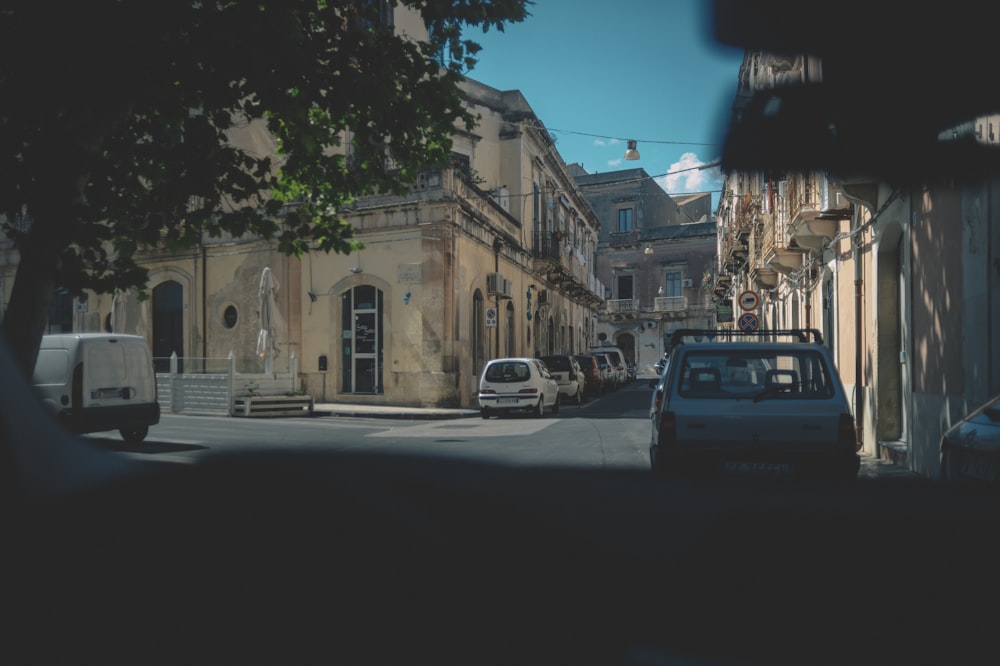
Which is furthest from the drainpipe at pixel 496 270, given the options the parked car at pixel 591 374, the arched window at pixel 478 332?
the parked car at pixel 591 374

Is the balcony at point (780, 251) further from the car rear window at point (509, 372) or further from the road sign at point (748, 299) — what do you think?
the car rear window at point (509, 372)

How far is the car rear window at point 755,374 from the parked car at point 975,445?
2.02 meters

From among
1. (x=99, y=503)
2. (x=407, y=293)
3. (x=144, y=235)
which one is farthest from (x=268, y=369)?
(x=99, y=503)

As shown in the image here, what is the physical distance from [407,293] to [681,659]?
20.4 metres

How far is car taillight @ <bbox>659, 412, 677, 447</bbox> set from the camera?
20.2ft

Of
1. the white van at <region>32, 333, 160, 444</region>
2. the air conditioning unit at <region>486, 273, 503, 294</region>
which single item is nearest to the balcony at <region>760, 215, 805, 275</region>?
the air conditioning unit at <region>486, 273, 503, 294</region>

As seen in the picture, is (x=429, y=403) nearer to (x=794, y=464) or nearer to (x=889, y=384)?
(x=889, y=384)

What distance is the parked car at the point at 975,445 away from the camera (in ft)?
10.4

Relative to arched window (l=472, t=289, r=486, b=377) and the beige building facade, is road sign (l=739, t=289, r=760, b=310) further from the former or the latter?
arched window (l=472, t=289, r=486, b=377)

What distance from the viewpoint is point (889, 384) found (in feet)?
36.4

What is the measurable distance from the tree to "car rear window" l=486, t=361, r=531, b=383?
1066 centimetres

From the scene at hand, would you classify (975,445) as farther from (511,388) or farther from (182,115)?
(511,388)

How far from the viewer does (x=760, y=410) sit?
623cm

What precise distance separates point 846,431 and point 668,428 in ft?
4.44
